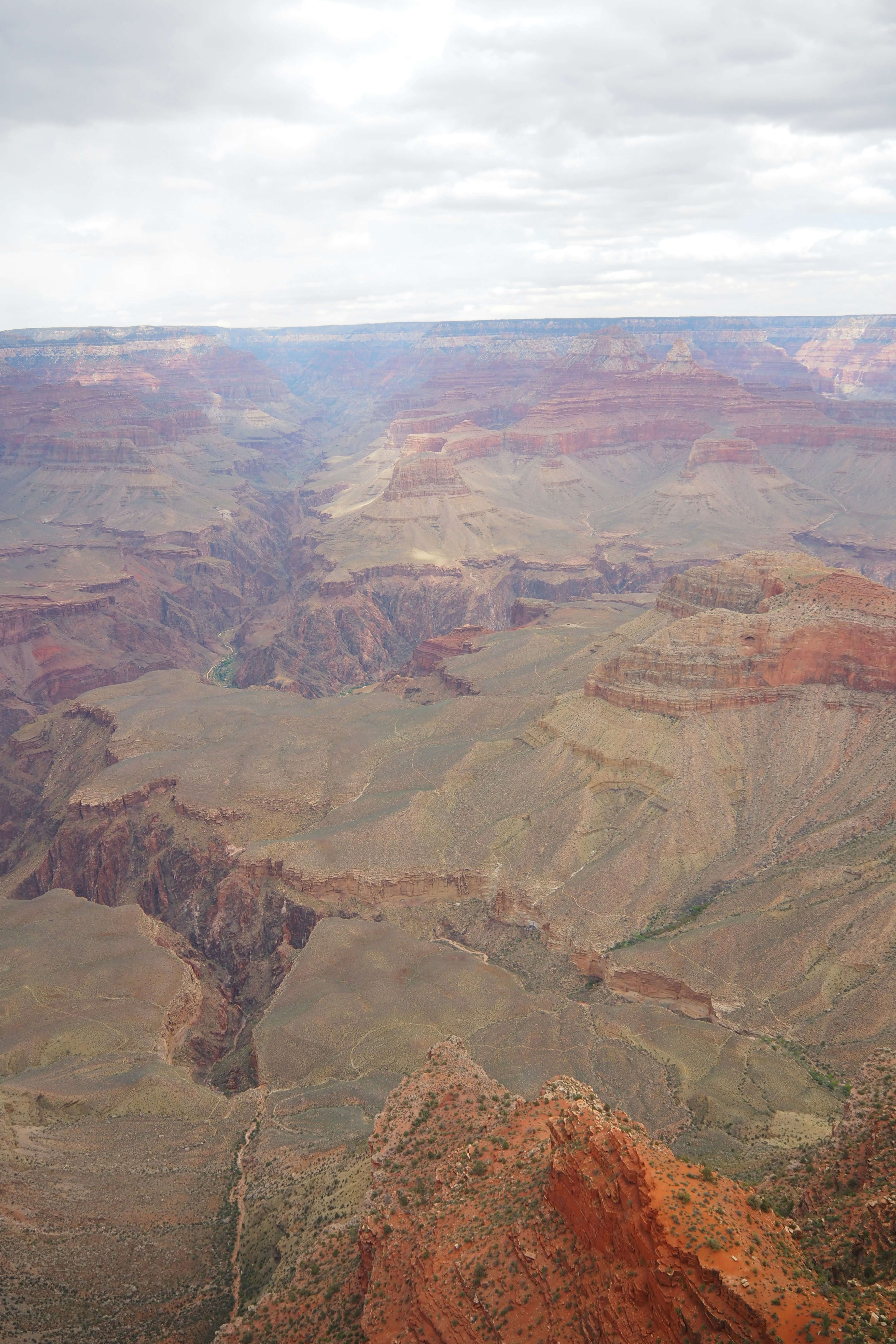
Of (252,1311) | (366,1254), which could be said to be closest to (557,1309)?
(366,1254)

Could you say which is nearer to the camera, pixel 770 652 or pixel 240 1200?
pixel 240 1200

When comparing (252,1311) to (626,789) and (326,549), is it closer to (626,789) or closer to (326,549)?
(626,789)

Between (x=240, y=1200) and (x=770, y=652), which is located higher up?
(x=770, y=652)

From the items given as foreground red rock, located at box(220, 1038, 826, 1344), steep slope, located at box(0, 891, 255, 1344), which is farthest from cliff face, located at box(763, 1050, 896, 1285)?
steep slope, located at box(0, 891, 255, 1344)

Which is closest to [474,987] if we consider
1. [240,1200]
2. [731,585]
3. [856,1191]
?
[240,1200]

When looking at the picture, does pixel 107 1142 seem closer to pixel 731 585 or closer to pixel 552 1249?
pixel 552 1249

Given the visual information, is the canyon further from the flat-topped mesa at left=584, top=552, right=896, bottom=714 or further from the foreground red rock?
the flat-topped mesa at left=584, top=552, right=896, bottom=714
